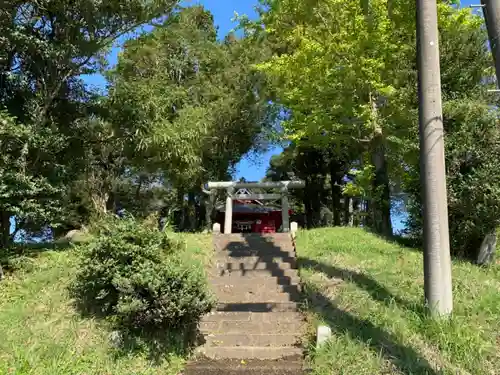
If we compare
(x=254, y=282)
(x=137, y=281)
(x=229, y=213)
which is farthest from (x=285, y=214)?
(x=137, y=281)

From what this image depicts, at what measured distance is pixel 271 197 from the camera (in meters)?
17.1

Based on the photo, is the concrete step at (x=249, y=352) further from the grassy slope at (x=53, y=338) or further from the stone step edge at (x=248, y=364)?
the grassy slope at (x=53, y=338)

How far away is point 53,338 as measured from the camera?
666 cm

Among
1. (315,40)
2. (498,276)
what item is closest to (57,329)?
(498,276)

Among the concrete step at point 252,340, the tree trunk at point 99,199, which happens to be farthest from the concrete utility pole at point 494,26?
the tree trunk at point 99,199

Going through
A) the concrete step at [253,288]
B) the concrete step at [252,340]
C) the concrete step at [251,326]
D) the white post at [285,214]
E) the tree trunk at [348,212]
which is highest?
the tree trunk at [348,212]

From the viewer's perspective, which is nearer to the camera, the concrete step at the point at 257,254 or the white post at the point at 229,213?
the concrete step at the point at 257,254

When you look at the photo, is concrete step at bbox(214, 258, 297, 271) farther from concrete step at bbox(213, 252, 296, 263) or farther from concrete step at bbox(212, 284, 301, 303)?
concrete step at bbox(212, 284, 301, 303)

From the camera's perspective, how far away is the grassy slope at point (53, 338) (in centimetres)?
611

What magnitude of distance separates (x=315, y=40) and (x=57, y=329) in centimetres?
1034

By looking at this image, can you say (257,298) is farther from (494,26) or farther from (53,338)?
(494,26)

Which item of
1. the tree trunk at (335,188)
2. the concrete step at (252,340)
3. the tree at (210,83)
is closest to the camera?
the concrete step at (252,340)

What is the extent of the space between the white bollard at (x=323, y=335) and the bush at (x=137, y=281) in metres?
1.66

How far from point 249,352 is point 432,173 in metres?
3.78
